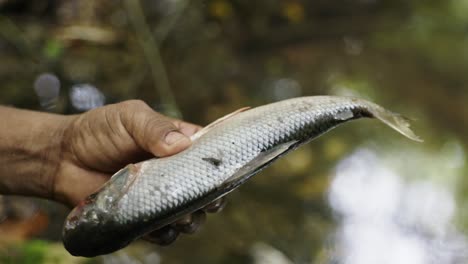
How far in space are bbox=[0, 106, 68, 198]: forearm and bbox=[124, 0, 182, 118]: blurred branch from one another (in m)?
2.20

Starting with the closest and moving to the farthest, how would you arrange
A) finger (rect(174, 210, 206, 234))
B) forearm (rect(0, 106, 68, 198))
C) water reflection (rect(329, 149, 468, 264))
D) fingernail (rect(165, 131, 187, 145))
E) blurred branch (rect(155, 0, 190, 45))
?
1. fingernail (rect(165, 131, 187, 145))
2. finger (rect(174, 210, 206, 234))
3. forearm (rect(0, 106, 68, 198))
4. water reflection (rect(329, 149, 468, 264))
5. blurred branch (rect(155, 0, 190, 45))

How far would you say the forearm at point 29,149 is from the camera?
9.18 ft

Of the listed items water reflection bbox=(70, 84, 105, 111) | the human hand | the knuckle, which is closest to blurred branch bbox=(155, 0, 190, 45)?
water reflection bbox=(70, 84, 105, 111)

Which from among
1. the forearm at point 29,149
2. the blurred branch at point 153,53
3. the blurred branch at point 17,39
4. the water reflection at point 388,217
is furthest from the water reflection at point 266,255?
the blurred branch at point 17,39

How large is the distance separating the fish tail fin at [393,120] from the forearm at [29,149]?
1502 mm

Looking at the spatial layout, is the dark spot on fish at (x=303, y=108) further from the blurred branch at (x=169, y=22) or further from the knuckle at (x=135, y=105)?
the blurred branch at (x=169, y=22)

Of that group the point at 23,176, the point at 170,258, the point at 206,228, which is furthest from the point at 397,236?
the point at 23,176

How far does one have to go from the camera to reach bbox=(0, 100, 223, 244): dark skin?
2.52 metres

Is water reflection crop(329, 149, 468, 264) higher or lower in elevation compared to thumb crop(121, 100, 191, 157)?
higher

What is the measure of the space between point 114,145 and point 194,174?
1.90ft

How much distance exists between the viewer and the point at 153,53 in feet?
17.7

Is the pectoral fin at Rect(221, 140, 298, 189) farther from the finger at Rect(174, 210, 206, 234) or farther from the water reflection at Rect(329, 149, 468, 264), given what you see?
the water reflection at Rect(329, 149, 468, 264)

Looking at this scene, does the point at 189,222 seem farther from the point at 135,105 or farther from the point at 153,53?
the point at 153,53

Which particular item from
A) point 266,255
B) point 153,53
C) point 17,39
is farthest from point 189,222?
point 17,39
